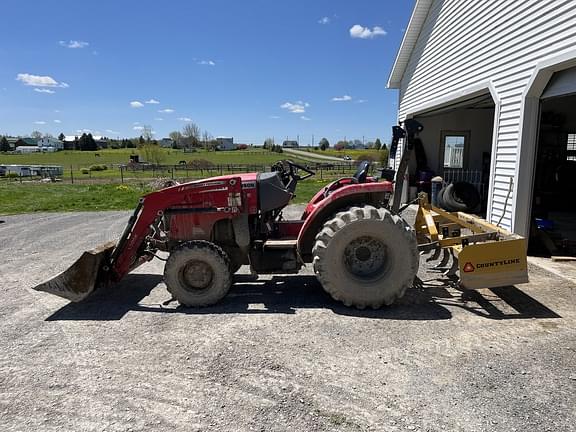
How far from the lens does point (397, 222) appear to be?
4457 millimetres

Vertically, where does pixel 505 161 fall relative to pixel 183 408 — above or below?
above

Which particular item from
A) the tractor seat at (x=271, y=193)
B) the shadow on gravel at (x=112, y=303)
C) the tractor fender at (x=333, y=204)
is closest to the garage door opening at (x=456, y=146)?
the tractor fender at (x=333, y=204)

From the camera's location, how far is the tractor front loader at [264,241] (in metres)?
4.44

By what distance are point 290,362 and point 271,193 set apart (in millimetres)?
2095

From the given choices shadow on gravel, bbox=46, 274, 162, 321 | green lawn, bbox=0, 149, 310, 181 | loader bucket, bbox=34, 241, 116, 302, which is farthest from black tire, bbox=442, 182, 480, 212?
green lawn, bbox=0, 149, 310, 181

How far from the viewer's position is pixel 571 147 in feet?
46.9

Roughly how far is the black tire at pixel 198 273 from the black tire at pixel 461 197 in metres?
7.53

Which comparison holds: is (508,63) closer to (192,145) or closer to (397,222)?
(397,222)

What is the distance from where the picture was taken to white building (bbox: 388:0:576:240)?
6.36 m

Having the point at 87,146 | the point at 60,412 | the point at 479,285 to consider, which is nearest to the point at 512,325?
the point at 479,285

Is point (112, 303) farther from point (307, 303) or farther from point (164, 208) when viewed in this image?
point (307, 303)

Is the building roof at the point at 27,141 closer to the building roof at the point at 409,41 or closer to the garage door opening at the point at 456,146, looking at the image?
the building roof at the point at 409,41

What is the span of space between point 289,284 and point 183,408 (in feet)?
9.23

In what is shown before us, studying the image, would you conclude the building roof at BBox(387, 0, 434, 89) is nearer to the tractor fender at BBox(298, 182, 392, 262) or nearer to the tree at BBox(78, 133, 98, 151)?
the tractor fender at BBox(298, 182, 392, 262)
